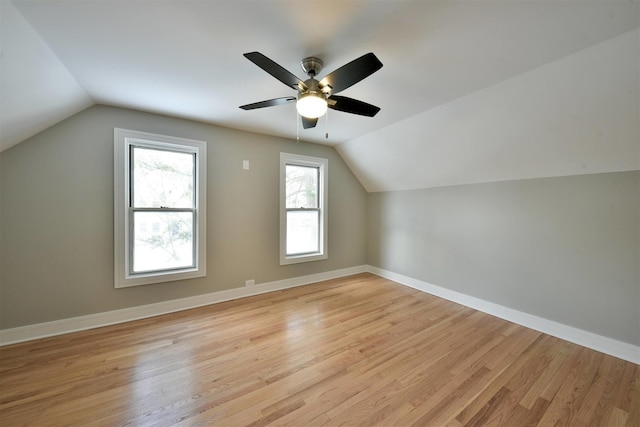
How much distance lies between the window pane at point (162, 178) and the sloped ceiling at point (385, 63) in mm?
540

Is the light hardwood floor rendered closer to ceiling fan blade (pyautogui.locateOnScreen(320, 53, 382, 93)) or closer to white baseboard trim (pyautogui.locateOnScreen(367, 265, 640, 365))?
white baseboard trim (pyautogui.locateOnScreen(367, 265, 640, 365))

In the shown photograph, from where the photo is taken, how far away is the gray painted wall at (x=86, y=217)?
7.30ft

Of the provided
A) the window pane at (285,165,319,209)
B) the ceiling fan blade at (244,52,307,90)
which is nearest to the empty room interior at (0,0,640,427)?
the ceiling fan blade at (244,52,307,90)

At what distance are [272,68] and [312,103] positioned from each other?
35 centimetres

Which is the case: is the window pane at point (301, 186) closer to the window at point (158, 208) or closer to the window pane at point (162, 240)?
the window at point (158, 208)

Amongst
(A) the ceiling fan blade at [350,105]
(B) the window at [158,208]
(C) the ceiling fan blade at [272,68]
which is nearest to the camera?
(C) the ceiling fan blade at [272,68]

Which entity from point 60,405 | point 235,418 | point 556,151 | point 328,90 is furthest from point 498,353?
point 60,405

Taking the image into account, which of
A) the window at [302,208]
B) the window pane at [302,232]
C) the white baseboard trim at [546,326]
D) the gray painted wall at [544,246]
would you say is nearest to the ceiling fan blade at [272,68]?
the window at [302,208]

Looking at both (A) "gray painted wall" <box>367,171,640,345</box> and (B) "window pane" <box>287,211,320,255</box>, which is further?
(B) "window pane" <box>287,211,320,255</box>

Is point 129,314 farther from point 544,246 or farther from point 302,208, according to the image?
point 544,246

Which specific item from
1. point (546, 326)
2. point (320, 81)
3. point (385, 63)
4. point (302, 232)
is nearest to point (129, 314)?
point (302, 232)

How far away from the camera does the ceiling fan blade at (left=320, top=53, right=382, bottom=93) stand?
4.48ft

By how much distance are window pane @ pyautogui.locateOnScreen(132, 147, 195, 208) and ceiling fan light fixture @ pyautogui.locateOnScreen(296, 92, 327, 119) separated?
6.80ft

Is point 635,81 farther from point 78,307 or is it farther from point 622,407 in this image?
point 78,307
